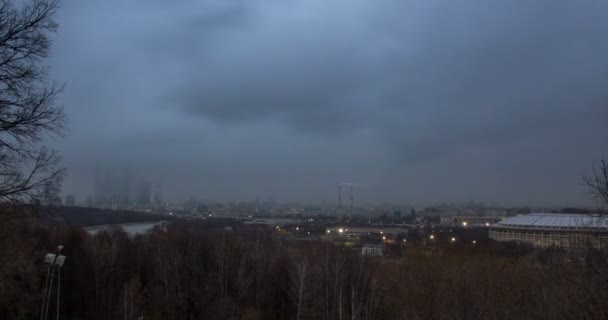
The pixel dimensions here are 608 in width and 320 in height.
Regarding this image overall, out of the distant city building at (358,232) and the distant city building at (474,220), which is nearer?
the distant city building at (358,232)

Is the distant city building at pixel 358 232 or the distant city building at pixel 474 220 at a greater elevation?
the distant city building at pixel 358 232

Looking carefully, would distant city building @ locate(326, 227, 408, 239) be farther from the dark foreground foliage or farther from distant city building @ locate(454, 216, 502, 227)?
distant city building @ locate(454, 216, 502, 227)

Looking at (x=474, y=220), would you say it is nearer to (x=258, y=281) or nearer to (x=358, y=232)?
(x=358, y=232)

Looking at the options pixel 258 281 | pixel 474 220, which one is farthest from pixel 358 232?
pixel 474 220

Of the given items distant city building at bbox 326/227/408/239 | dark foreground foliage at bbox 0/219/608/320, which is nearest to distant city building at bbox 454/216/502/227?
distant city building at bbox 326/227/408/239

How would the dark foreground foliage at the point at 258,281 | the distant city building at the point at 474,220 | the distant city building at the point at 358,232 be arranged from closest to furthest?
the dark foreground foliage at the point at 258,281
the distant city building at the point at 358,232
the distant city building at the point at 474,220

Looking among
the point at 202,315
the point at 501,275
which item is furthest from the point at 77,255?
the point at 501,275

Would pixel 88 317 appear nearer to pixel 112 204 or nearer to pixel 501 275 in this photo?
pixel 501 275

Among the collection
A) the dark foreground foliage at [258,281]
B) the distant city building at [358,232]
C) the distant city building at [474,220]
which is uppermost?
the dark foreground foliage at [258,281]

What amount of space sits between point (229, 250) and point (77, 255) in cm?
959

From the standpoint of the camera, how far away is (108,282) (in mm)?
25234

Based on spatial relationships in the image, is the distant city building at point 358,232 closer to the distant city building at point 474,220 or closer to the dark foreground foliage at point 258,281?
the dark foreground foliage at point 258,281

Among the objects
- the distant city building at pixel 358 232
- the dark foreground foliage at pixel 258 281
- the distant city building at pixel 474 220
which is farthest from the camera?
the distant city building at pixel 474 220

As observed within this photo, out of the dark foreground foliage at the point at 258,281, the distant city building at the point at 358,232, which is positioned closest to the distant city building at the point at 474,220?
the distant city building at the point at 358,232
